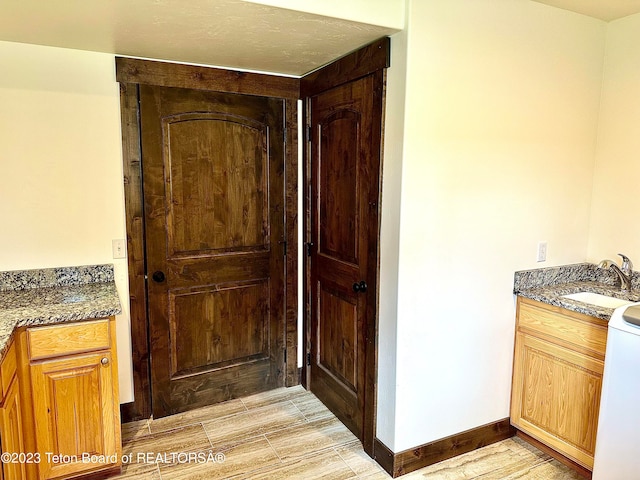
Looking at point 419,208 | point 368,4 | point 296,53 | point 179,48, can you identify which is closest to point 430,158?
point 419,208

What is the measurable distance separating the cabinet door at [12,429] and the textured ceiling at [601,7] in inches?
120

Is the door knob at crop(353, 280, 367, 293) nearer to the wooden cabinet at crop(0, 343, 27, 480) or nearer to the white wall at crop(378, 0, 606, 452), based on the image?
the white wall at crop(378, 0, 606, 452)

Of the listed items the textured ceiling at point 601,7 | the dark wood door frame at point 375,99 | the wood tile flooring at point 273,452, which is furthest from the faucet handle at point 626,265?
the dark wood door frame at point 375,99

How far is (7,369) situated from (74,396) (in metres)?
0.42

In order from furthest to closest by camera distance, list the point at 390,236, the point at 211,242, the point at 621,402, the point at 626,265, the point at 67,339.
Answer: the point at 211,242 < the point at 626,265 < the point at 390,236 < the point at 67,339 < the point at 621,402

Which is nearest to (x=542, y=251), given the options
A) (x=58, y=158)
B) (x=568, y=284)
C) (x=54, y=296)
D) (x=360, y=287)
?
(x=568, y=284)

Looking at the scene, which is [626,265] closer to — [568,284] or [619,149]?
[568,284]

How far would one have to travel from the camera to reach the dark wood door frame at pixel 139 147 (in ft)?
8.32

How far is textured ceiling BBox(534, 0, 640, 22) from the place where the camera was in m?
2.29

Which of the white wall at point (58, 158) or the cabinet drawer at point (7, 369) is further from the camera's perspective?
the white wall at point (58, 158)

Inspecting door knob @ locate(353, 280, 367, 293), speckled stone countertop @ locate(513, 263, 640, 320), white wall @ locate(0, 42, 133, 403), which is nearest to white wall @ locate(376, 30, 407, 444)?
door knob @ locate(353, 280, 367, 293)

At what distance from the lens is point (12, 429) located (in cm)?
172

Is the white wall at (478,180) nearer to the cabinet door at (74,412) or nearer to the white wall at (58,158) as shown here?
the cabinet door at (74,412)

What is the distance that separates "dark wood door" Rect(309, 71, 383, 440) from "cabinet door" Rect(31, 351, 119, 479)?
51.0 inches
